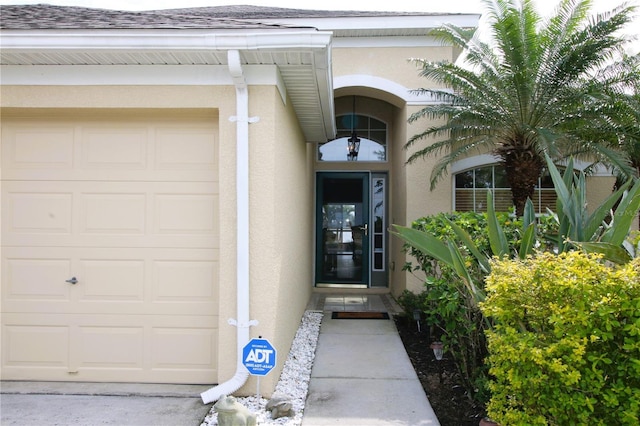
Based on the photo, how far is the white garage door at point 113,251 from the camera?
430 centimetres

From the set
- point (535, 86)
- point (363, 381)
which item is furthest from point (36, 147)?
point (535, 86)

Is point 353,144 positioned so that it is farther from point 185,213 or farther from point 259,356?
point 259,356

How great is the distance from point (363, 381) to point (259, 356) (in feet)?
5.55

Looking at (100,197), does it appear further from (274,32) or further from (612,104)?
(612,104)

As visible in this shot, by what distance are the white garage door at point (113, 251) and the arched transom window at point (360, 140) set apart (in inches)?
242

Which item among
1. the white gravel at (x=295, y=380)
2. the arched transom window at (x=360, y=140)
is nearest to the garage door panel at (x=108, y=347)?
the white gravel at (x=295, y=380)

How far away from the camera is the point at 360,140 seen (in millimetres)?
10305

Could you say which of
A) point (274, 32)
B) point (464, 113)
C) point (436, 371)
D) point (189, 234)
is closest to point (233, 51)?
point (274, 32)

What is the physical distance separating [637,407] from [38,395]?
4.66 m

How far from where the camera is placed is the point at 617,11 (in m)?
6.46

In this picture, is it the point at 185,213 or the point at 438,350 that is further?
the point at 438,350

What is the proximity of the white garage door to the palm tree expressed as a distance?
476 cm

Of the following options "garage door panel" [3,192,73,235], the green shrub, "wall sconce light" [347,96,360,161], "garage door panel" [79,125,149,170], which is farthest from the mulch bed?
"wall sconce light" [347,96,360,161]

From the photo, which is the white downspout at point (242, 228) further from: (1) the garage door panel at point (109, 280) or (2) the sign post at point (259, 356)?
(2) the sign post at point (259, 356)
